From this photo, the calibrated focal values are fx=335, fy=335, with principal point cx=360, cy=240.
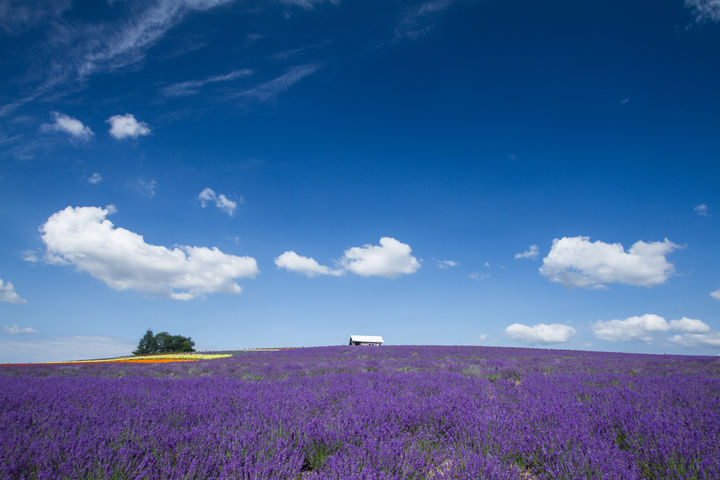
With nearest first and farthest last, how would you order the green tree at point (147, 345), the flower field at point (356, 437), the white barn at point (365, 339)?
the flower field at point (356, 437), the green tree at point (147, 345), the white barn at point (365, 339)

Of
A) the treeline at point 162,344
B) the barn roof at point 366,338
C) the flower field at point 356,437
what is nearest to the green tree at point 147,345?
the treeline at point 162,344

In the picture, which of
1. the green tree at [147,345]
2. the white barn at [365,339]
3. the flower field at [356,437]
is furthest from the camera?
the white barn at [365,339]

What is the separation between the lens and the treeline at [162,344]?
2964 centimetres

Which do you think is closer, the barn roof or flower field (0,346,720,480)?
flower field (0,346,720,480)

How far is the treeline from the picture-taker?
97.2ft

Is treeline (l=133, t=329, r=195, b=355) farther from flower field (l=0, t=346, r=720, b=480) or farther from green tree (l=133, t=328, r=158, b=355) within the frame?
flower field (l=0, t=346, r=720, b=480)

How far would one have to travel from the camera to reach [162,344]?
1176 inches

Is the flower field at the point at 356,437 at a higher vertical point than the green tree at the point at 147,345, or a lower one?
higher

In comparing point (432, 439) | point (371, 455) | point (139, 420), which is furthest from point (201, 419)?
point (432, 439)

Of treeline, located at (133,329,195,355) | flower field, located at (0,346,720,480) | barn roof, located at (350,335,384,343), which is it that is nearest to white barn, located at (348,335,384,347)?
barn roof, located at (350,335,384,343)

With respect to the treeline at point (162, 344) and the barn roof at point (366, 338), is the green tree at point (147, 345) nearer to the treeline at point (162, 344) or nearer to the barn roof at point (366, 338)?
the treeline at point (162, 344)

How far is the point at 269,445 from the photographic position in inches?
85.8

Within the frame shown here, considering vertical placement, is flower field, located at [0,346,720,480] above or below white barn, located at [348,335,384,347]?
above

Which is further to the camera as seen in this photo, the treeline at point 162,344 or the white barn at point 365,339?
the white barn at point 365,339
